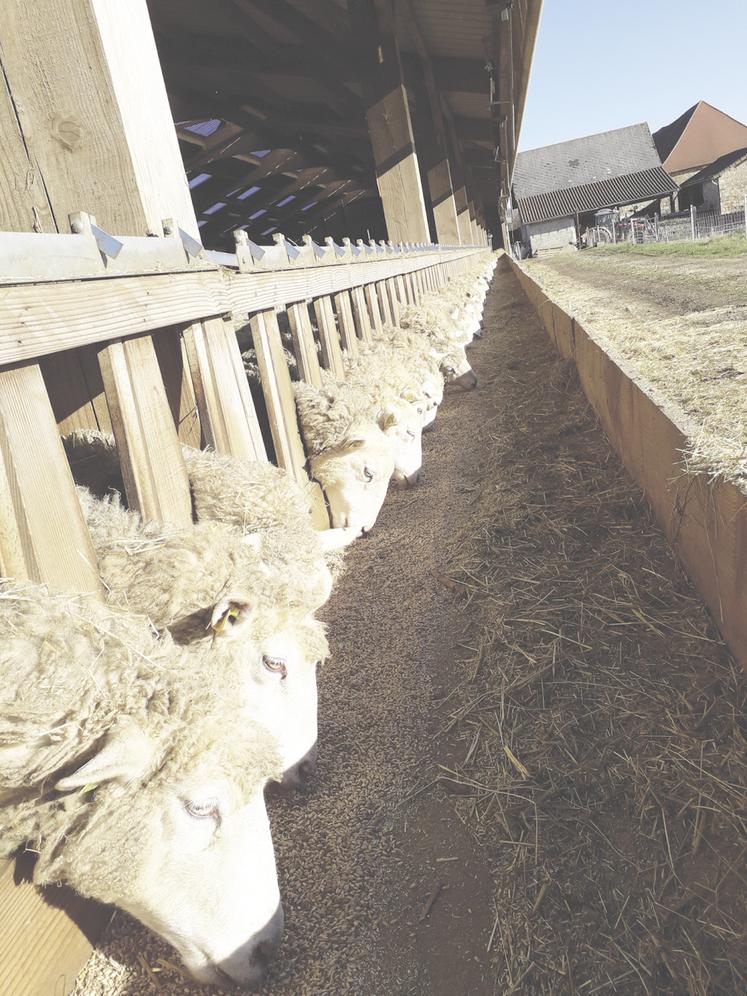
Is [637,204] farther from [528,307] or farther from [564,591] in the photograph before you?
[564,591]

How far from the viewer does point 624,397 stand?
371 cm

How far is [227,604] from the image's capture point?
5.72 ft

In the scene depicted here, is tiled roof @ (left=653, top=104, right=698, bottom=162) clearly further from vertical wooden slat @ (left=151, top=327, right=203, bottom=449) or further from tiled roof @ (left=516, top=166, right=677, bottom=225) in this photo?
vertical wooden slat @ (left=151, top=327, right=203, bottom=449)

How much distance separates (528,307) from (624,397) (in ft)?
33.7

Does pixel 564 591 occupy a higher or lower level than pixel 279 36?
lower

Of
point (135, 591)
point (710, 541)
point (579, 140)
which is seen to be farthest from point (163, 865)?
point (579, 140)

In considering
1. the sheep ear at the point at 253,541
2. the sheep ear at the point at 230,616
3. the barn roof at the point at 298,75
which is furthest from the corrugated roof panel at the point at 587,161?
the sheep ear at the point at 230,616

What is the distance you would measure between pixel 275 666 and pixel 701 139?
67.9m

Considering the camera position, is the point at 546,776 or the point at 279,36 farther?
the point at 279,36

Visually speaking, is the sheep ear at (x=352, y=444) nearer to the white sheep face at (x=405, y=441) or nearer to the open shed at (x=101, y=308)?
the open shed at (x=101, y=308)

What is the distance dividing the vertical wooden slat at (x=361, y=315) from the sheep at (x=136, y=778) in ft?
13.7

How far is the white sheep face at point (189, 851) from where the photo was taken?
137cm

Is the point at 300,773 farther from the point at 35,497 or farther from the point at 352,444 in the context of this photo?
the point at 352,444

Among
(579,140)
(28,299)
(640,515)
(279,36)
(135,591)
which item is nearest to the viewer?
(28,299)
